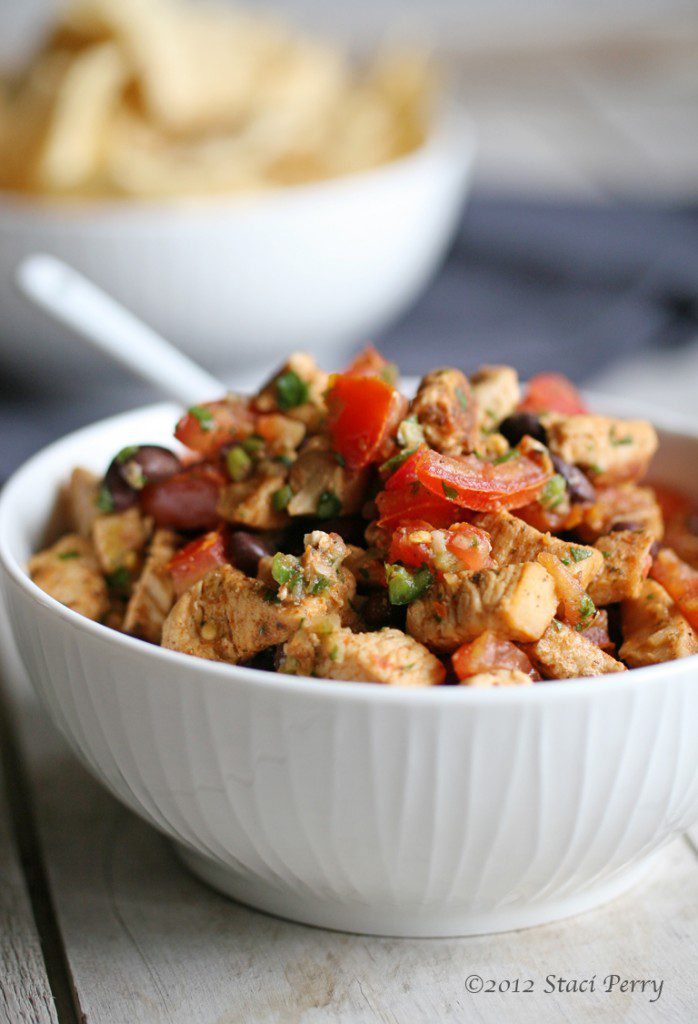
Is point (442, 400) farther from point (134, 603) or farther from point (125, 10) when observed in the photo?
point (125, 10)

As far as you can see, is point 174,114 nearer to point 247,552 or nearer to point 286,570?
point 247,552

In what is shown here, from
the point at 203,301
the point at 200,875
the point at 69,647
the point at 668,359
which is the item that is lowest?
the point at 668,359

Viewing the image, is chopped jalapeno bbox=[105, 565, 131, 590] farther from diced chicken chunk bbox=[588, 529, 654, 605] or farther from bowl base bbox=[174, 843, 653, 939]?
diced chicken chunk bbox=[588, 529, 654, 605]

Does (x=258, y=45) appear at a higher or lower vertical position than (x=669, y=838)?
higher

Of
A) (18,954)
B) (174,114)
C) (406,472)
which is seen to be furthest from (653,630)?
(174,114)

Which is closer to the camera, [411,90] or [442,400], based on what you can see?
[442,400]

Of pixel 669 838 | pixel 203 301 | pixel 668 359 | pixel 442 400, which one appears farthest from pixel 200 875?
pixel 668 359
